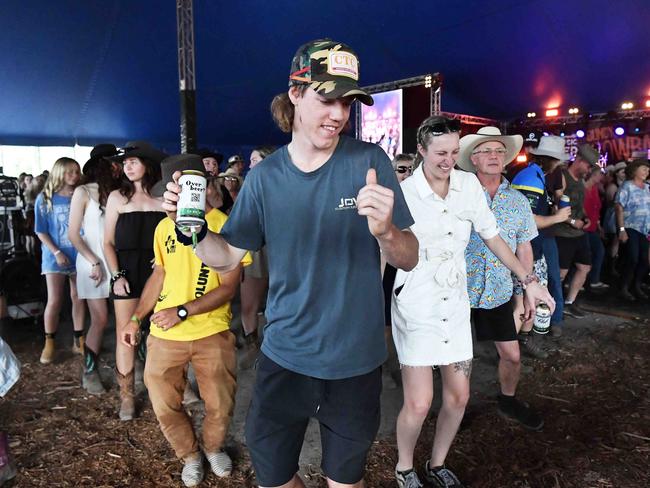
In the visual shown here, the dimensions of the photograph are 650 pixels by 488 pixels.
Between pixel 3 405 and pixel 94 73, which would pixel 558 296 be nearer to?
pixel 3 405

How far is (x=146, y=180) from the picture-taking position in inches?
150

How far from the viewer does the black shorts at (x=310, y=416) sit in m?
1.95

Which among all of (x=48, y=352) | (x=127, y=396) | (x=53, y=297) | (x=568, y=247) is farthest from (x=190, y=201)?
(x=568, y=247)

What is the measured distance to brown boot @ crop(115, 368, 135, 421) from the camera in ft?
12.4

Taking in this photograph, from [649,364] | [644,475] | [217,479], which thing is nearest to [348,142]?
[217,479]

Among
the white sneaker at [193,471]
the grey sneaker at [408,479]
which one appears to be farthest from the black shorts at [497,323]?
the white sneaker at [193,471]

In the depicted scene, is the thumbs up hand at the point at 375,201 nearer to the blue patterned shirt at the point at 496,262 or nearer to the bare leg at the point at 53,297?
the blue patterned shirt at the point at 496,262

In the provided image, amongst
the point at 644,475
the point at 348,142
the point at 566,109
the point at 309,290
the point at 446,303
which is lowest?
the point at 644,475

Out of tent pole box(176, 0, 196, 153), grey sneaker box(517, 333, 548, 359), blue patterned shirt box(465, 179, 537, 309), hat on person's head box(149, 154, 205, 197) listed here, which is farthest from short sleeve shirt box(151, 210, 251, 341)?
tent pole box(176, 0, 196, 153)

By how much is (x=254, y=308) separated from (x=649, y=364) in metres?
3.90

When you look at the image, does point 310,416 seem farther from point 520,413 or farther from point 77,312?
point 77,312

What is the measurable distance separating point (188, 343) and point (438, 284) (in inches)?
56.8

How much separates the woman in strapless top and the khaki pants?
0.92 m

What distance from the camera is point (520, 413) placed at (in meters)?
3.66
